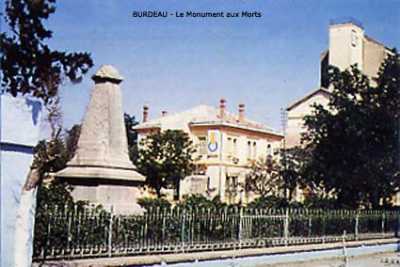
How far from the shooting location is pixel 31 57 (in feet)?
14.4

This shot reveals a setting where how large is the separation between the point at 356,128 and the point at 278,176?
568 cm

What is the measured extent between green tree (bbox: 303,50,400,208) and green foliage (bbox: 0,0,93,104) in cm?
605

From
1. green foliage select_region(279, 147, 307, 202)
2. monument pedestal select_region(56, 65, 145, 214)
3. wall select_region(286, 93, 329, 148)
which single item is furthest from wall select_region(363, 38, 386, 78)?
monument pedestal select_region(56, 65, 145, 214)

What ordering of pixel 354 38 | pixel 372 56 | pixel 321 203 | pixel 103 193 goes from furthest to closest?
pixel 321 203 → pixel 372 56 → pixel 354 38 → pixel 103 193

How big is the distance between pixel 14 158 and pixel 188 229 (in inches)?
146

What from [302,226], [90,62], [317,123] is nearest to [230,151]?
[317,123]

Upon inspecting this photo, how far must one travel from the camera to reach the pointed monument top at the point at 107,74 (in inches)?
309

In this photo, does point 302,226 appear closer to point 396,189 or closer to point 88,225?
point 396,189

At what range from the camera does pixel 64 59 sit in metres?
4.69

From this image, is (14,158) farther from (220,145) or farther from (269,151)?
(269,151)

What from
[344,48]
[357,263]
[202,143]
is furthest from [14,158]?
[202,143]

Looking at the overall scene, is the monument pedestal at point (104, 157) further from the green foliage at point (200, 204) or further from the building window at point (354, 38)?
the building window at point (354, 38)

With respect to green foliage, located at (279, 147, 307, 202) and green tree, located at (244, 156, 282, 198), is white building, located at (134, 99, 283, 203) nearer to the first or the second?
green tree, located at (244, 156, 282, 198)

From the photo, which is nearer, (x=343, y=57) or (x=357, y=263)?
(x=357, y=263)
